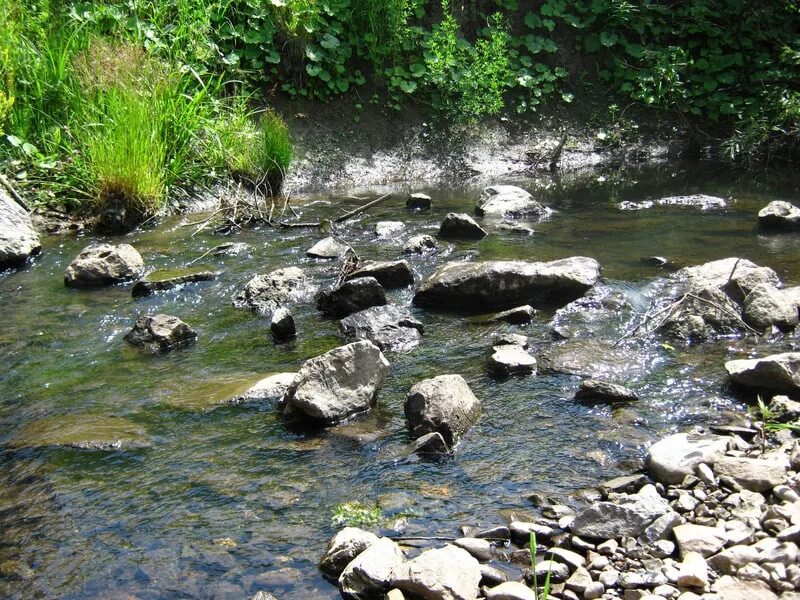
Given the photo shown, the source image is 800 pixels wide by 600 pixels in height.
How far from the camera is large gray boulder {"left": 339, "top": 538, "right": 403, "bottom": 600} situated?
2643mm

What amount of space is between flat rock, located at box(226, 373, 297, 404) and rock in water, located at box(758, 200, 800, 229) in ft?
16.5

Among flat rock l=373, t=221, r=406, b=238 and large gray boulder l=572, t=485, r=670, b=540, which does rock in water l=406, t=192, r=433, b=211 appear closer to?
flat rock l=373, t=221, r=406, b=238

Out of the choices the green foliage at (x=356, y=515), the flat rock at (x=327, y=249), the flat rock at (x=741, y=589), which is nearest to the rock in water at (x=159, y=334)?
the flat rock at (x=327, y=249)

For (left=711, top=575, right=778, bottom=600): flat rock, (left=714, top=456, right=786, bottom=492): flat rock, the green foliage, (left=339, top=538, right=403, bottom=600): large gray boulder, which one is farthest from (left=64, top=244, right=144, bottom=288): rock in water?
(left=711, top=575, right=778, bottom=600): flat rock

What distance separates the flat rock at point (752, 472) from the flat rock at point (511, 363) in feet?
4.29

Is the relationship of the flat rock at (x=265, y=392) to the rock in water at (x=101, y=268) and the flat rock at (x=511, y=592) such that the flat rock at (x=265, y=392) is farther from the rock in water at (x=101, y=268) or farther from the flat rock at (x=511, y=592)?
the rock in water at (x=101, y=268)

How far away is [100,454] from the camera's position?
366 cm

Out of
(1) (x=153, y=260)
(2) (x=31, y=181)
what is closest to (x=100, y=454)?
(1) (x=153, y=260)

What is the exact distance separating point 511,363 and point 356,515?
1552mm

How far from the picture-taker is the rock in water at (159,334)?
16.3ft

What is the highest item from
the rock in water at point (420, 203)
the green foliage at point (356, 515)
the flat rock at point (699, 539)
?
the flat rock at point (699, 539)

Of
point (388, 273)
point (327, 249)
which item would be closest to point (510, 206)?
point (327, 249)

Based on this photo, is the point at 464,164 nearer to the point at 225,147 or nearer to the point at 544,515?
the point at 225,147

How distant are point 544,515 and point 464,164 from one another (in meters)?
8.18
